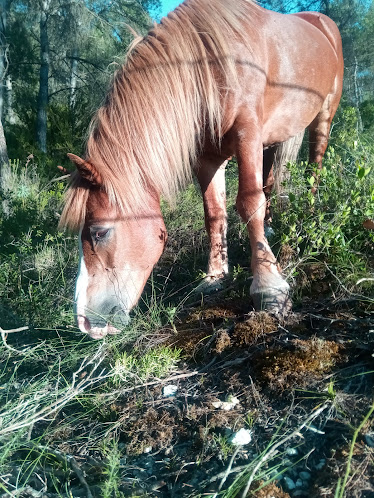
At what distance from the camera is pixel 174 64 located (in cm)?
208

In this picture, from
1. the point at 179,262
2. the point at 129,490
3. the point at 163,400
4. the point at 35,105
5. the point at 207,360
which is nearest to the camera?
the point at 129,490

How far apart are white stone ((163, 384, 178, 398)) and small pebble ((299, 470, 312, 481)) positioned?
2.08 feet

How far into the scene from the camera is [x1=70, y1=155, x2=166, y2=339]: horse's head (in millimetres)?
1940

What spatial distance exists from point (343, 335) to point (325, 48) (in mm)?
2941

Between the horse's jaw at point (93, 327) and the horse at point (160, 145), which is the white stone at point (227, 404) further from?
the horse's jaw at point (93, 327)

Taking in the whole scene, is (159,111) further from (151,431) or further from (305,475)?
(305,475)

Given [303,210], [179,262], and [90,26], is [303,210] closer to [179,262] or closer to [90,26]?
[179,262]

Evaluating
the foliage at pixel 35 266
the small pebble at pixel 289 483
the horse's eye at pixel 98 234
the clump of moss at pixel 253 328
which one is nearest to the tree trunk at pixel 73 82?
the foliage at pixel 35 266

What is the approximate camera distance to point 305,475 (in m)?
1.05

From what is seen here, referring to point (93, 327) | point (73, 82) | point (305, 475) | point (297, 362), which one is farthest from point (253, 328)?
point (73, 82)

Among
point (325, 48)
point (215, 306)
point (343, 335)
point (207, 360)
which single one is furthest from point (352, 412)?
point (325, 48)

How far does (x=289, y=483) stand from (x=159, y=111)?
1829 mm

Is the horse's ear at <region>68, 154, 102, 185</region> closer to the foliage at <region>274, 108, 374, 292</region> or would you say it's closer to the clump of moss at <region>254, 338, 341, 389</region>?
the foliage at <region>274, 108, 374, 292</region>

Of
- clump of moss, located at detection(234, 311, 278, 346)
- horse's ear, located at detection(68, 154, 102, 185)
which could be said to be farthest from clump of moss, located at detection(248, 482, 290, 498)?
horse's ear, located at detection(68, 154, 102, 185)
